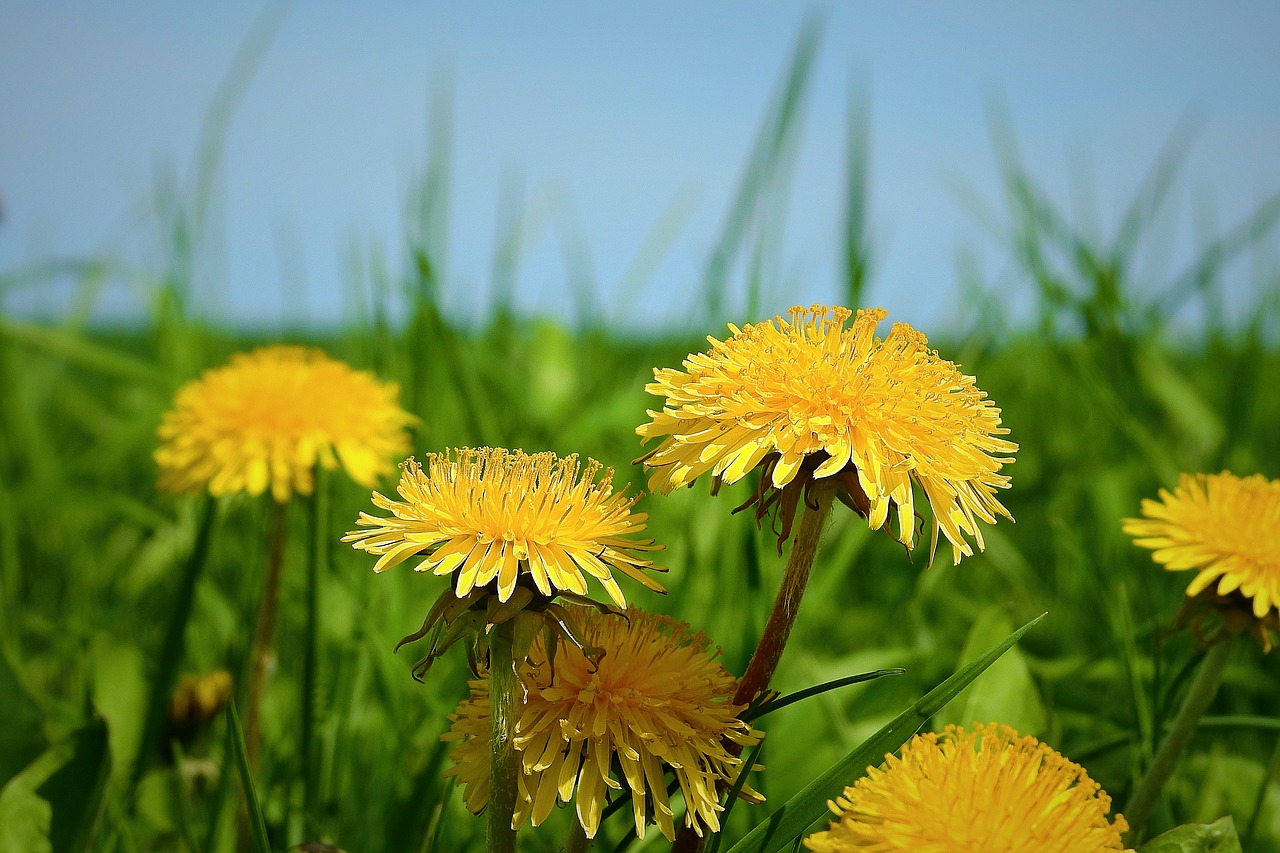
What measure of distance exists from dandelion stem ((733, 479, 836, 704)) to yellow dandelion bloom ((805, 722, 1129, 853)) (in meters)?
0.14

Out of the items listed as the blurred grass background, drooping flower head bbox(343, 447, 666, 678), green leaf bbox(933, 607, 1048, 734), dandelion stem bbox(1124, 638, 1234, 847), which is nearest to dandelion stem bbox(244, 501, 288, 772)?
the blurred grass background

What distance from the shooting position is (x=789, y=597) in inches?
37.7

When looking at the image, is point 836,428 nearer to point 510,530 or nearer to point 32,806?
point 510,530

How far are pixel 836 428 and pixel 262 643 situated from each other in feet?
3.79

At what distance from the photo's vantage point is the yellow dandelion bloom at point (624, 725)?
2.87 feet

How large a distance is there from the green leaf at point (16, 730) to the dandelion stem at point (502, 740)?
0.96 meters

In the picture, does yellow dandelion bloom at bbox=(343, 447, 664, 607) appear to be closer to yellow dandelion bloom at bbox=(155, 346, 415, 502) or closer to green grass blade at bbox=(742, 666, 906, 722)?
green grass blade at bbox=(742, 666, 906, 722)

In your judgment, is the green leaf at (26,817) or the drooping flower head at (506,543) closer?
the drooping flower head at (506,543)

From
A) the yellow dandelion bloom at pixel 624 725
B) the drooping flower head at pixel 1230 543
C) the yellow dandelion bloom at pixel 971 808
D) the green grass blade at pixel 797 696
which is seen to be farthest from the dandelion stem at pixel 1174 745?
the yellow dandelion bloom at pixel 624 725

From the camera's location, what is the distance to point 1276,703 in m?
2.13

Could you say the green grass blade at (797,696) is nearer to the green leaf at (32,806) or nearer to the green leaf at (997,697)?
the green leaf at (997,697)

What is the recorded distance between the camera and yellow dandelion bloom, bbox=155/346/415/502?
1.74m

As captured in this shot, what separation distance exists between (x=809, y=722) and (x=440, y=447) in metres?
1.07

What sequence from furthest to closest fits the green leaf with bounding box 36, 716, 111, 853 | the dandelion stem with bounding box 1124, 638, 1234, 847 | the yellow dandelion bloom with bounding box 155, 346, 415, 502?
1. the yellow dandelion bloom with bounding box 155, 346, 415, 502
2. the green leaf with bounding box 36, 716, 111, 853
3. the dandelion stem with bounding box 1124, 638, 1234, 847
